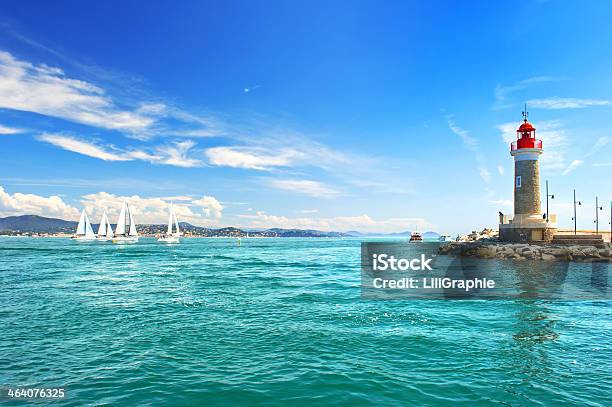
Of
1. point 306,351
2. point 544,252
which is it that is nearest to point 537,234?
point 544,252

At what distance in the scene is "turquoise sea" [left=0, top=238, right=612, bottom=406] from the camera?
32.0 ft

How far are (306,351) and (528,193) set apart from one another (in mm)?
45442

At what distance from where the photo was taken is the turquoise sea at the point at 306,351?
32.0 feet

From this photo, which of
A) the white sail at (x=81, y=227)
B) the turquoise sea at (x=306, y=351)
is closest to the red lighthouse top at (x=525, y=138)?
the turquoise sea at (x=306, y=351)

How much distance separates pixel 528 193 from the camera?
47750 millimetres

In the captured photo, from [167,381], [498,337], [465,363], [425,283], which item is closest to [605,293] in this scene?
[425,283]

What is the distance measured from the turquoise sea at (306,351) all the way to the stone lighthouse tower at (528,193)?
28330 mm

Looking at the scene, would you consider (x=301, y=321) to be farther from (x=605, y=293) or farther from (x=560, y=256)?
(x=560, y=256)

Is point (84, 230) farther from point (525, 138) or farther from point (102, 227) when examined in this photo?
point (525, 138)

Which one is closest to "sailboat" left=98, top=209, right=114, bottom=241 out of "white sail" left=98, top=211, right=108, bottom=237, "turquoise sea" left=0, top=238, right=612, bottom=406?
"white sail" left=98, top=211, right=108, bottom=237

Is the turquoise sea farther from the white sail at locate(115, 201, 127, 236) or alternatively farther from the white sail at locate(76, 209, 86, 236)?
the white sail at locate(76, 209, 86, 236)

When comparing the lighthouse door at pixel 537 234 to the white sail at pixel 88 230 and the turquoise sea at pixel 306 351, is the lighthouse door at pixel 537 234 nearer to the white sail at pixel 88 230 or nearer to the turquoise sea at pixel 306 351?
the turquoise sea at pixel 306 351

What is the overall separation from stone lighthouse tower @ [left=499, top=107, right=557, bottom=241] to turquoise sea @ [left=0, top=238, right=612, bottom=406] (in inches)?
1115

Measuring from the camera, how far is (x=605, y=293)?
2512 cm
